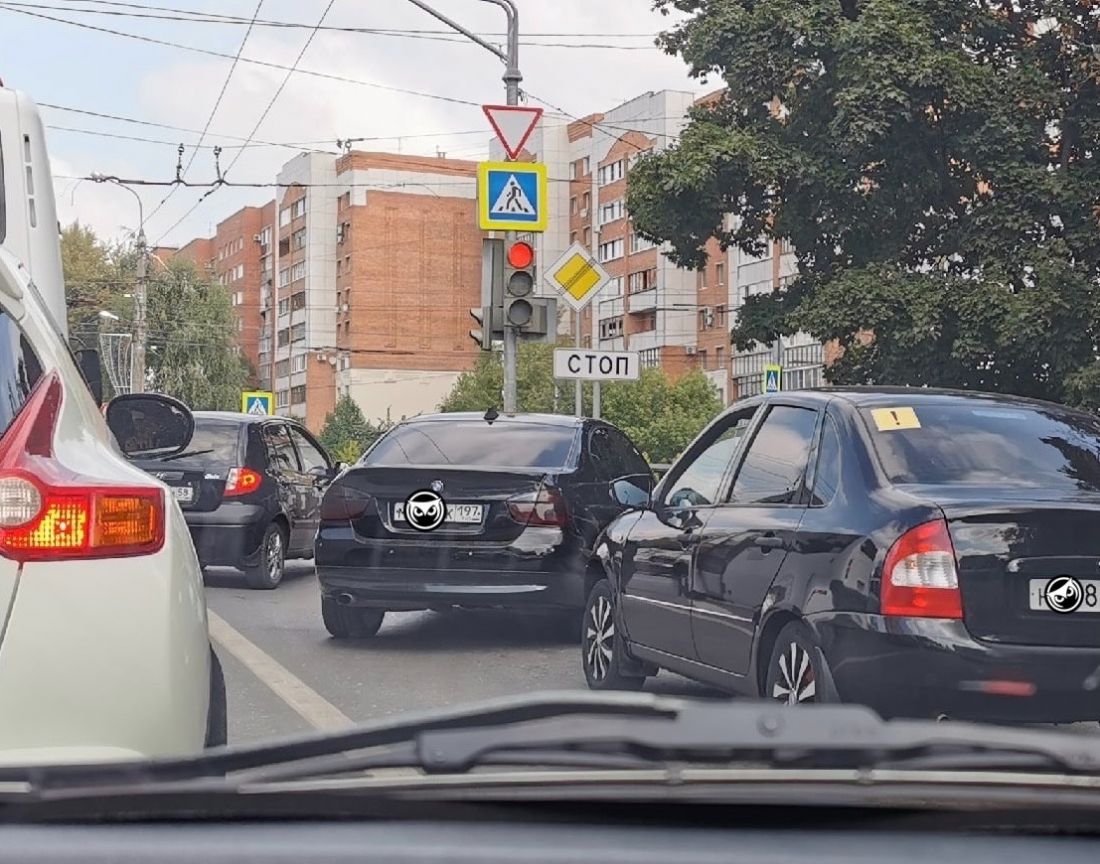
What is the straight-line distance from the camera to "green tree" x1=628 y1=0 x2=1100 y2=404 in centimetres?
2586

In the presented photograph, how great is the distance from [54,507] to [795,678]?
3254mm

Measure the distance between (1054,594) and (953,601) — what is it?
0.31 m

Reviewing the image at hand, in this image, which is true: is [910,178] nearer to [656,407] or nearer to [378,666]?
[378,666]

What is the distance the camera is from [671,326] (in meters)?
83.9

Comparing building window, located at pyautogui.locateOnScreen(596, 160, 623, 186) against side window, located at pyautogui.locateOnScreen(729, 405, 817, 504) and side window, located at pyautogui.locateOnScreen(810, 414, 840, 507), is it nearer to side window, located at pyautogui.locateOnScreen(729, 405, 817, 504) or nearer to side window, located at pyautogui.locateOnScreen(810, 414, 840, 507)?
side window, located at pyautogui.locateOnScreen(729, 405, 817, 504)

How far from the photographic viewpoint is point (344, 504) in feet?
32.2

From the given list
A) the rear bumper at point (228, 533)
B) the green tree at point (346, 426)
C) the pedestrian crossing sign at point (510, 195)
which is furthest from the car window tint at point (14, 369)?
the green tree at point (346, 426)

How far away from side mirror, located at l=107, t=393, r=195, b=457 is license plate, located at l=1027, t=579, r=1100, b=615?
8.65 feet

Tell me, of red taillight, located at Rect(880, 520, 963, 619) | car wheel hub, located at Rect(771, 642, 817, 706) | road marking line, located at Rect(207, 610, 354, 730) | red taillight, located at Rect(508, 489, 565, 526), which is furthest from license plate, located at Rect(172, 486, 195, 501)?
red taillight, located at Rect(880, 520, 963, 619)

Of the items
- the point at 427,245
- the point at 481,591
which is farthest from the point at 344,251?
the point at 481,591

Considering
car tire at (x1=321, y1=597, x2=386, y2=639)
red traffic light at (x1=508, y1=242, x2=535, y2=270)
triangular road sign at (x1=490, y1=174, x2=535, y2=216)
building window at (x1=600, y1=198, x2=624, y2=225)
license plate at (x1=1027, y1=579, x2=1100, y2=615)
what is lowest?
car tire at (x1=321, y1=597, x2=386, y2=639)

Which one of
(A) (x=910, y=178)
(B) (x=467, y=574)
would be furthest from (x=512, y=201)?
(A) (x=910, y=178)

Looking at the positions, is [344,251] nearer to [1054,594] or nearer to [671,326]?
[671,326]

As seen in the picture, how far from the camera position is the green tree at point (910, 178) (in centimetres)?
2586
